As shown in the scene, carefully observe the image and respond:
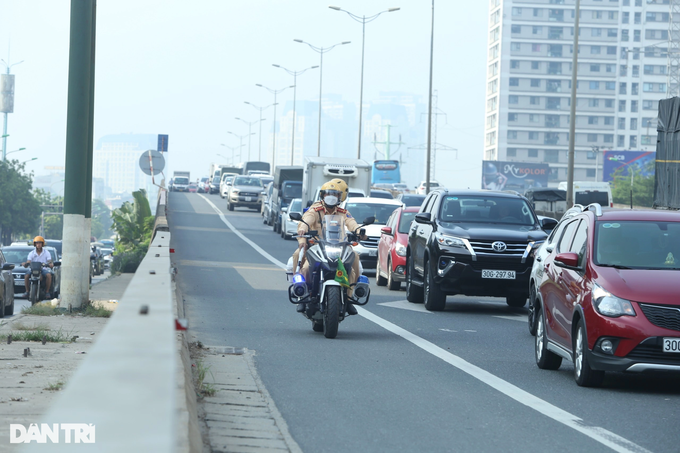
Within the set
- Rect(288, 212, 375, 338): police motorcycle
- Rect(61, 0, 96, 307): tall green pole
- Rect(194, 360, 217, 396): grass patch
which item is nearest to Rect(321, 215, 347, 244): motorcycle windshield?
Rect(288, 212, 375, 338): police motorcycle

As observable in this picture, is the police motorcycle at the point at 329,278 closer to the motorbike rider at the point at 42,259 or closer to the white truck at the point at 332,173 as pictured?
the motorbike rider at the point at 42,259

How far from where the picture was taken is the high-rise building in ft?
557

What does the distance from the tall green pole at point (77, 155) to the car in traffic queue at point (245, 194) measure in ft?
155

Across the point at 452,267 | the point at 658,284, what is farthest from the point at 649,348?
the point at 452,267

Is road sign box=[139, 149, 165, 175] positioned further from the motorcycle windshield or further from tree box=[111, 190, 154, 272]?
the motorcycle windshield

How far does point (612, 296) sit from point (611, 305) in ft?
0.26

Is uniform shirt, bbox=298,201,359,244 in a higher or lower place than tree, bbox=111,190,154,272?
higher

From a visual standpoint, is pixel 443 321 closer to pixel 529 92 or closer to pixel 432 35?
pixel 432 35

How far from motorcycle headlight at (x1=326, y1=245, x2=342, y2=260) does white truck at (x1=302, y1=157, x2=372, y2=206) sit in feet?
84.4

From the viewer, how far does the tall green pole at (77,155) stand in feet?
44.7

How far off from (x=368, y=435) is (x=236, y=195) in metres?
55.4

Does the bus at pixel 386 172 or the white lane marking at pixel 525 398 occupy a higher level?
the bus at pixel 386 172

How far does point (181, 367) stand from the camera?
6953 millimetres

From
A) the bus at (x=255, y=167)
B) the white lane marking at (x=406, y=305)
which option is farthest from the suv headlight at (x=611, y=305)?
the bus at (x=255, y=167)
